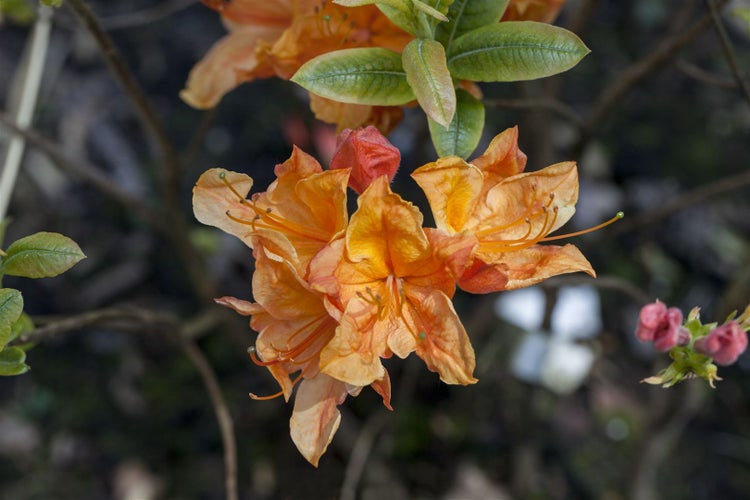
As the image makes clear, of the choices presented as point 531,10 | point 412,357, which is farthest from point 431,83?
point 412,357

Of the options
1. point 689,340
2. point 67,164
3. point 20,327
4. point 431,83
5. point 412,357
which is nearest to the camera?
point 431,83

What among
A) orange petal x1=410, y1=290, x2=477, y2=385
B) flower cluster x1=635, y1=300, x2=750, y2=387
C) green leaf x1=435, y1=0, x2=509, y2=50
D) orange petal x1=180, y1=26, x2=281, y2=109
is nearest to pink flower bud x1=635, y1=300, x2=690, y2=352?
flower cluster x1=635, y1=300, x2=750, y2=387

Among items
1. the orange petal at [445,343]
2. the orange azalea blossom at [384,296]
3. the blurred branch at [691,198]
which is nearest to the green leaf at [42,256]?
the orange azalea blossom at [384,296]

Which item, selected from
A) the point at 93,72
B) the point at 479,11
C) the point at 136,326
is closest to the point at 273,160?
the point at 93,72

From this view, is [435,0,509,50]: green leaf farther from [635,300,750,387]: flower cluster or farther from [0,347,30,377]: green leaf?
[0,347,30,377]: green leaf

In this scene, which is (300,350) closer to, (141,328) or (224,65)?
(224,65)
